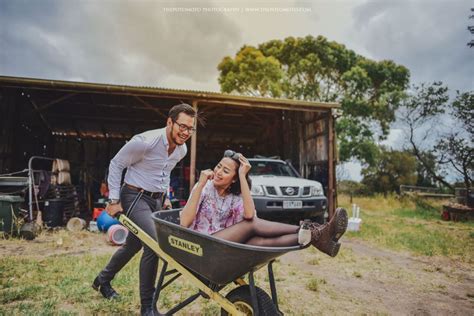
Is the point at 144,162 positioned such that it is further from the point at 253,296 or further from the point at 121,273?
the point at 121,273

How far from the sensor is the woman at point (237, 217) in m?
1.84

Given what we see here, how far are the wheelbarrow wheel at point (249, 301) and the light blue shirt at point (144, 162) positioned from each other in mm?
1242

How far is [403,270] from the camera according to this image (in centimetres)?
433

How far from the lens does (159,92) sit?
7.33 meters

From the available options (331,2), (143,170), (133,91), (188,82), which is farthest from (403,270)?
(188,82)

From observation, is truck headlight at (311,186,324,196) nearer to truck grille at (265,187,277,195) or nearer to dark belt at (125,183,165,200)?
truck grille at (265,187,277,195)

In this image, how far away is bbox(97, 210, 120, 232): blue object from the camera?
6.49 m

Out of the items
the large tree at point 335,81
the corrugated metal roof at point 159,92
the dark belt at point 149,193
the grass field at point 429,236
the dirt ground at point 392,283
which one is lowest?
the dirt ground at point 392,283

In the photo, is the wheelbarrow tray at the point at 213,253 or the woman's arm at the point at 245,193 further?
the woman's arm at the point at 245,193

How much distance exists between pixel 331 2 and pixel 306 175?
18.5ft

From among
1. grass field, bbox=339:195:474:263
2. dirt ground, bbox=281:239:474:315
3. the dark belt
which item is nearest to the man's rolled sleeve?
the dark belt

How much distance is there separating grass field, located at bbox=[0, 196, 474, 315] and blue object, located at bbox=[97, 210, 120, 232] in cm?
37

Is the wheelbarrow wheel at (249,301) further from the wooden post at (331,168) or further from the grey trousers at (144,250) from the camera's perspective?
the wooden post at (331,168)

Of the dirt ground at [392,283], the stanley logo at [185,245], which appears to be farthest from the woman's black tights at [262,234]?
the dirt ground at [392,283]
